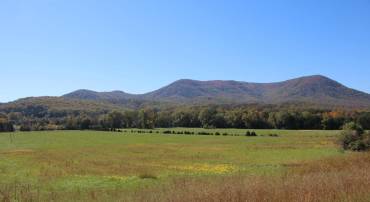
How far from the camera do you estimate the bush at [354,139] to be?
64.1m

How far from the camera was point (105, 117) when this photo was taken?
184m

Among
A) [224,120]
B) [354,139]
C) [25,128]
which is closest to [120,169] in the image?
[354,139]

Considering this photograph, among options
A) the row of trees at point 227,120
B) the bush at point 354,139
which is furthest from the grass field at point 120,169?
the row of trees at point 227,120

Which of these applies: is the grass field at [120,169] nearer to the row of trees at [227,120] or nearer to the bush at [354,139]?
the bush at [354,139]

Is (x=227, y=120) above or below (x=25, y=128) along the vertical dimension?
above

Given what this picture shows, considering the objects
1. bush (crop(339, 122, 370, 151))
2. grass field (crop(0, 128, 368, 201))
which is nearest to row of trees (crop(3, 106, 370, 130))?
bush (crop(339, 122, 370, 151))

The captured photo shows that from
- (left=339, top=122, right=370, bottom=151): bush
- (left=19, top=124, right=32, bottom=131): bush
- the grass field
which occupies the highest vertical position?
(left=19, top=124, right=32, bottom=131): bush

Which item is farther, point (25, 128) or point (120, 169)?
point (25, 128)

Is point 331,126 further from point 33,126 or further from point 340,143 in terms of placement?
point 33,126

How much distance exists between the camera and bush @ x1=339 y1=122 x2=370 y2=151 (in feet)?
210

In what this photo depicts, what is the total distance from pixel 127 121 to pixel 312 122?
256 ft

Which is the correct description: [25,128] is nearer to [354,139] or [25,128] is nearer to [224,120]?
[224,120]

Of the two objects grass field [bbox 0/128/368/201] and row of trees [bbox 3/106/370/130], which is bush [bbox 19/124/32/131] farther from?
grass field [bbox 0/128/368/201]

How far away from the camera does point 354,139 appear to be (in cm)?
6569
